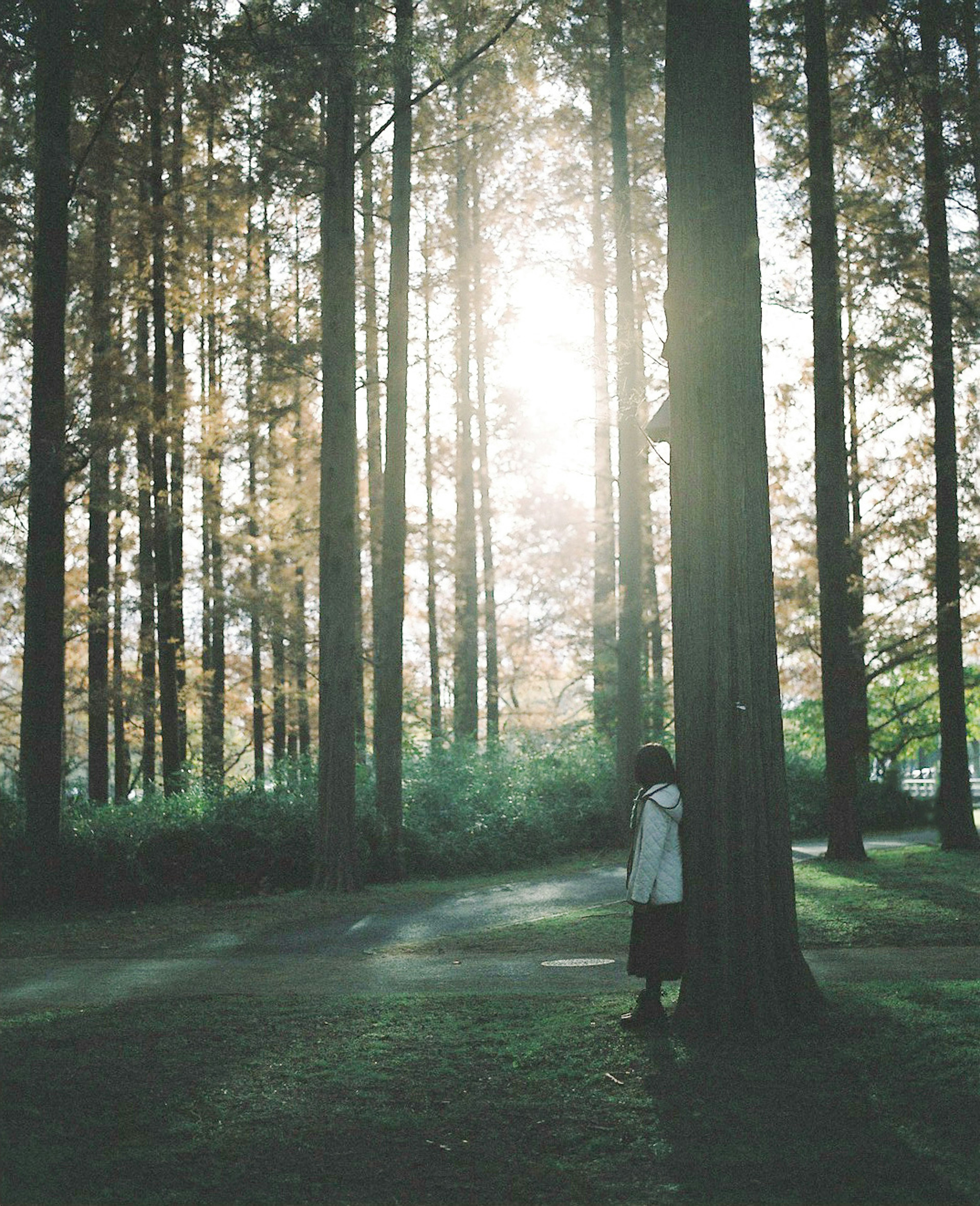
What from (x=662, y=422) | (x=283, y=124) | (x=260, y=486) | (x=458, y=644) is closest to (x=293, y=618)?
(x=260, y=486)

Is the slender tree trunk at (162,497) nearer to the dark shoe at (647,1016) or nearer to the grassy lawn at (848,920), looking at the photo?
the grassy lawn at (848,920)

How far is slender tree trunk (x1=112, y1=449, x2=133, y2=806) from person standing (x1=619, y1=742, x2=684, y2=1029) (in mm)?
12832

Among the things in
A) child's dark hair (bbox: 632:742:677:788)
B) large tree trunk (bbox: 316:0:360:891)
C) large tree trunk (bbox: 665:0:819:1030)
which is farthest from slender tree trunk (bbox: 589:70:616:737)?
child's dark hair (bbox: 632:742:677:788)

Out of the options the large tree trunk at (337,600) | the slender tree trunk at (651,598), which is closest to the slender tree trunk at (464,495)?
the slender tree trunk at (651,598)

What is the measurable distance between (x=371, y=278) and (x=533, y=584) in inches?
496

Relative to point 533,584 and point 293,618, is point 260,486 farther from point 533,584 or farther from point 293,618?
point 533,584

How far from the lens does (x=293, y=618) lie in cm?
2553

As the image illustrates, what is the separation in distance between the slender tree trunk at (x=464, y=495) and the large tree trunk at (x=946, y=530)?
10.7 metres

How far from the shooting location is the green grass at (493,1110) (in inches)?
182

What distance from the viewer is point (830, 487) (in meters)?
16.3

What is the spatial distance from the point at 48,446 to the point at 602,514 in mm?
14853

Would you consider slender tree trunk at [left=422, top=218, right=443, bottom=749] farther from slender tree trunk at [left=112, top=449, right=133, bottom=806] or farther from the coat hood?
the coat hood

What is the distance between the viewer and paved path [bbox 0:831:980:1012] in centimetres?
852

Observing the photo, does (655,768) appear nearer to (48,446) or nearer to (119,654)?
(48,446)
